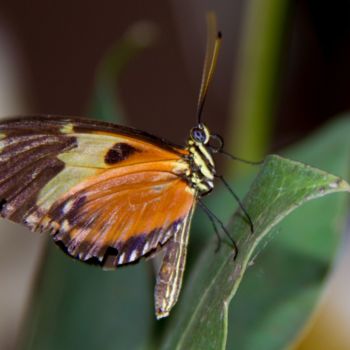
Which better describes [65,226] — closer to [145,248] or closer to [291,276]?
[145,248]

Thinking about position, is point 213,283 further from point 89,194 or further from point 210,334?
point 89,194

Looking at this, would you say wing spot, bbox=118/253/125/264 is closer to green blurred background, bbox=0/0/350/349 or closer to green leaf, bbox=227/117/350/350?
green leaf, bbox=227/117/350/350

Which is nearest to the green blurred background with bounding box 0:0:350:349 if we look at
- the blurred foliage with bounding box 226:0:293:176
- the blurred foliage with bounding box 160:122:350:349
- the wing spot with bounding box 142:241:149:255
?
the blurred foliage with bounding box 226:0:293:176

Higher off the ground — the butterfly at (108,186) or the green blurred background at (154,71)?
the butterfly at (108,186)

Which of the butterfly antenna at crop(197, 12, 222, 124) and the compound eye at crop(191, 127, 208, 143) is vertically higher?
the butterfly antenna at crop(197, 12, 222, 124)

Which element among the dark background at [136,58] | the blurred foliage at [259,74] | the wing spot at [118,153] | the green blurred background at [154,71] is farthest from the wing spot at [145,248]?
the dark background at [136,58]

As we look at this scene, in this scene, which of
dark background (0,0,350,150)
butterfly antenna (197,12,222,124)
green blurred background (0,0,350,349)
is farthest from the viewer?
dark background (0,0,350,150)

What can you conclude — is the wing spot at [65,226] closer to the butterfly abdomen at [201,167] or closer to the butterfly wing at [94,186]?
the butterfly wing at [94,186]

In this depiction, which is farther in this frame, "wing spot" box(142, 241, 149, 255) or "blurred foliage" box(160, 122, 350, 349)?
"wing spot" box(142, 241, 149, 255)
